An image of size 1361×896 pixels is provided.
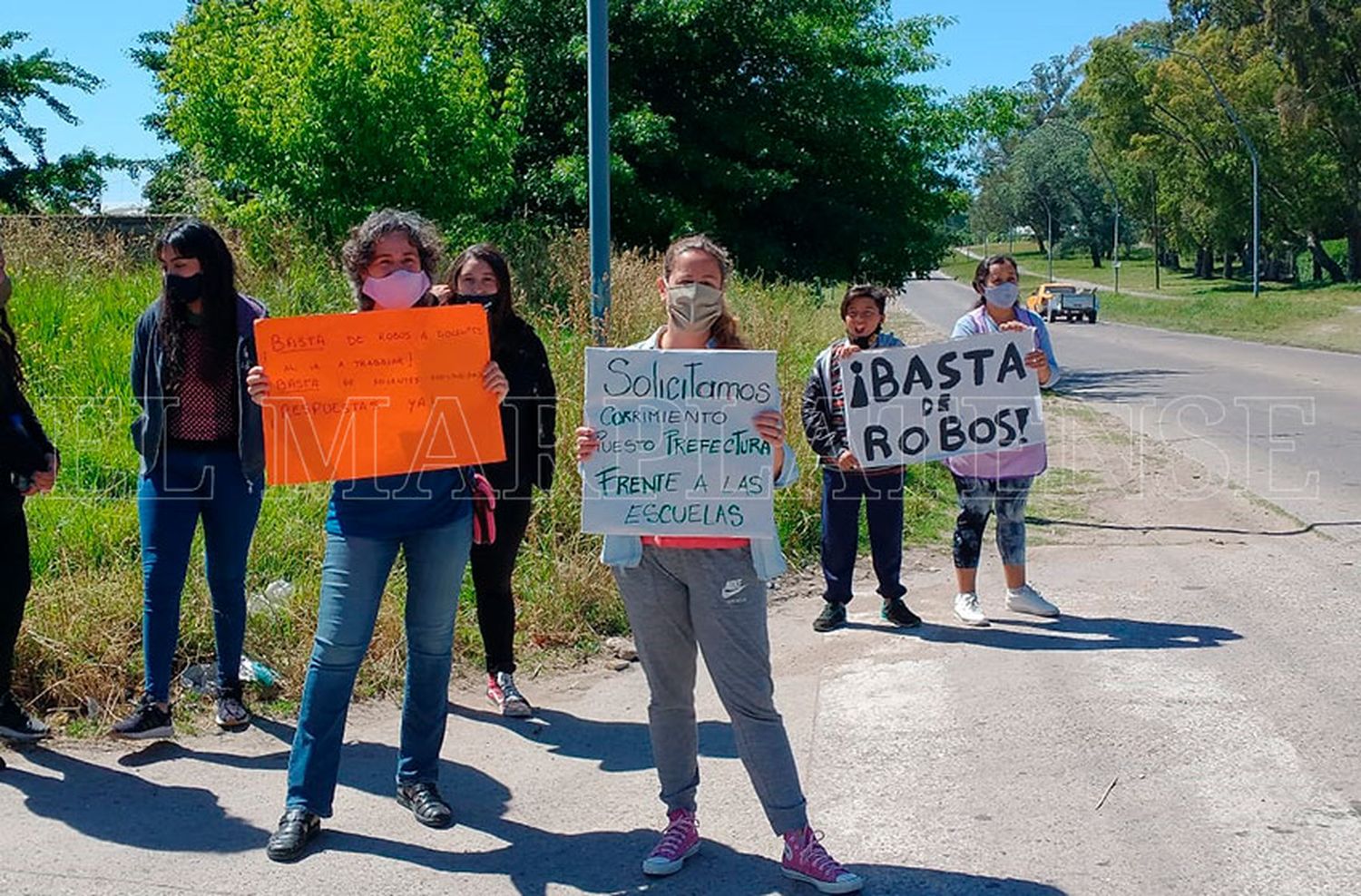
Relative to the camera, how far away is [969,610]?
6801 millimetres

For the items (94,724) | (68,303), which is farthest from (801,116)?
(94,724)

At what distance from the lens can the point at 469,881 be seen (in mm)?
3984

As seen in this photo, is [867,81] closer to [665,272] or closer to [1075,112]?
[665,272]

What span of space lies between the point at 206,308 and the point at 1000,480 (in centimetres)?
394

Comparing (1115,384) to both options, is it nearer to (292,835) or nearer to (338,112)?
(338,112)

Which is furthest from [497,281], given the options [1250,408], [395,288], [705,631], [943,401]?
[1250,408]

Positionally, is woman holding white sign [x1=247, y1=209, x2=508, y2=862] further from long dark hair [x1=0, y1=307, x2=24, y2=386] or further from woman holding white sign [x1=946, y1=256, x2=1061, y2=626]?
woman holding white sign [x1=946, y1=256, x2=1061, y2=626]

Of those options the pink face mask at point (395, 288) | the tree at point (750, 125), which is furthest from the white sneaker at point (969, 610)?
the tree at point (750, 125)

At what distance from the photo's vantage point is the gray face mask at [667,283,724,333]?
401cm

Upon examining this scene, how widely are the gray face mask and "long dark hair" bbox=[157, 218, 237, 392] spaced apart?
2.01 metres

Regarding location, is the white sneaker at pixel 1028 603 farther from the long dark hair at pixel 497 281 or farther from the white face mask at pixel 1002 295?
the long dark hair at pixel 497 281

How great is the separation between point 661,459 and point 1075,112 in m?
118

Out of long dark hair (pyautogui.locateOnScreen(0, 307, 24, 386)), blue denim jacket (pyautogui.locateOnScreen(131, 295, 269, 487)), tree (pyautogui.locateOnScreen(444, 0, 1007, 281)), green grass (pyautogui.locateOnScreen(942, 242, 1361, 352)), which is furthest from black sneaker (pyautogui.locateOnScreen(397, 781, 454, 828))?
green grass (pyautogui.locateOnScreen(942, 242, 1361, 352))

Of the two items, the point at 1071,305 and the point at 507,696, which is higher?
the point at 1071,305
